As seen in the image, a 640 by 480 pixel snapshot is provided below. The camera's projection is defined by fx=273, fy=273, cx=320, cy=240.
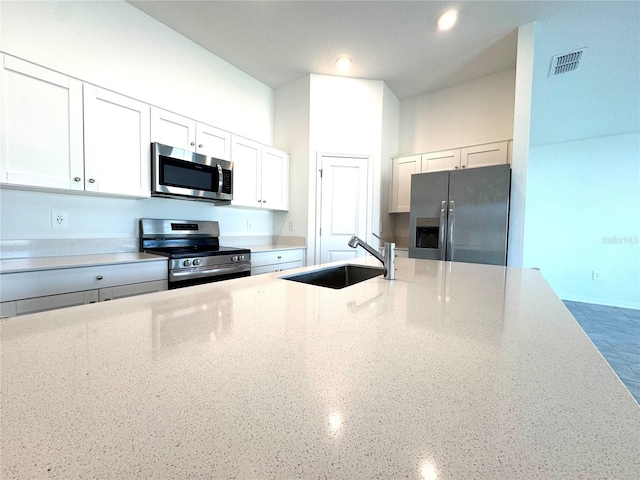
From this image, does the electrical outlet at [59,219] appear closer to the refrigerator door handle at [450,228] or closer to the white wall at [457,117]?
the refrigerator door handle at [450,228]

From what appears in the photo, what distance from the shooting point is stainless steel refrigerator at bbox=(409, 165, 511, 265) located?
2555 mm

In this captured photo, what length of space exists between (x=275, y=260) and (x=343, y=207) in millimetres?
1082

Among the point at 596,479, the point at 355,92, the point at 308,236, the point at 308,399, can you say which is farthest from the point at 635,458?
the point at 355,92

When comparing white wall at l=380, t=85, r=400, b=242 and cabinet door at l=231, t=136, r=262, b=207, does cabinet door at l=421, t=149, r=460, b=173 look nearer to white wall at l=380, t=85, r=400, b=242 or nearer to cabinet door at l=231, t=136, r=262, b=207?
white wall at l=380, t=85, r=400, b=242

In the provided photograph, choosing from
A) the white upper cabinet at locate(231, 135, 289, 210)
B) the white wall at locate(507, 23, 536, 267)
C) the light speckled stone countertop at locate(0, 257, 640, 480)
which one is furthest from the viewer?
the white upper cabinet at locate(231, 135, 289, 210)

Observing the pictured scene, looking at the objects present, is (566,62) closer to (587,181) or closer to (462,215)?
(462,215)

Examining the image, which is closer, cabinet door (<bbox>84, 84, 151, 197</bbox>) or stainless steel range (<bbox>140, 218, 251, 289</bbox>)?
cabinet door (<bbox>84, 84, 151, 197</bbox>)

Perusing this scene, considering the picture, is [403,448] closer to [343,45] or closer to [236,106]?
[343,45]

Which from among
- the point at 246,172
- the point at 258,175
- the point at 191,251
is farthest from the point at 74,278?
the point at 258,175

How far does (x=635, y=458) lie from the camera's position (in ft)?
0.99

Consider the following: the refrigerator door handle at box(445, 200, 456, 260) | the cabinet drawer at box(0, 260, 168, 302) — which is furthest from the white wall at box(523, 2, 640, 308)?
the cabinet drawer at box(0, 260, 168, 302)

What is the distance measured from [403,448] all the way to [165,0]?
3229 mm

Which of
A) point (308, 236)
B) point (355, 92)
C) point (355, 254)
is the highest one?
point (355, 92)

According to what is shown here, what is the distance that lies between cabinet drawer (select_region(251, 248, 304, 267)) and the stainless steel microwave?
0.64 metres
